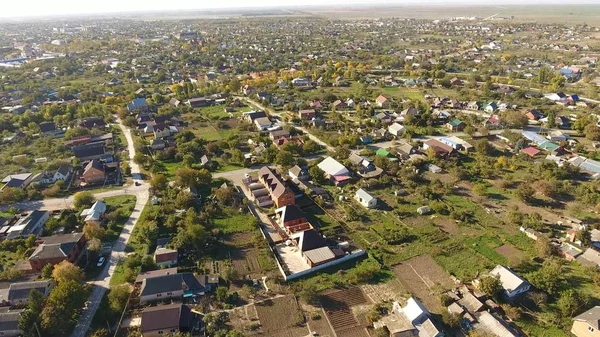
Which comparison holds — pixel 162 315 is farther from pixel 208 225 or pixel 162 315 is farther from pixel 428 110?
pixel 428 110

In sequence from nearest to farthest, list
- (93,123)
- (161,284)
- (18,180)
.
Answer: (161,284) < (18,180) < (93,123)

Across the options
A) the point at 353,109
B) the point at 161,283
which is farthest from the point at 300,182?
the point at 353,109

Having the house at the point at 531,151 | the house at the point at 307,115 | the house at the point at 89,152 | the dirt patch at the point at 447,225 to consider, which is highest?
the house at the point at 307,115

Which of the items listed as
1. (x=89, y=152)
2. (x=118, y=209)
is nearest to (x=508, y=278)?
(x=118, y=209)

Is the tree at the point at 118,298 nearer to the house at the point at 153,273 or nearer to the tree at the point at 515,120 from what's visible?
the house at the point at 153,273

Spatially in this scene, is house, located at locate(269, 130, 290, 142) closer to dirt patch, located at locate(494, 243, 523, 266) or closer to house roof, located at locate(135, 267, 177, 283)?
house roof, located at locate(135, 267, 177, 283)

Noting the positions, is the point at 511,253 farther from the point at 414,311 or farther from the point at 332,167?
the point at 332,167

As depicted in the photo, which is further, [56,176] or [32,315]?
[56,176]

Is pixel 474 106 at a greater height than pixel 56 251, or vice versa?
pixel 474 106

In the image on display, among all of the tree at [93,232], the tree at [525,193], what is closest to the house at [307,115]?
the tree at [525,193]
